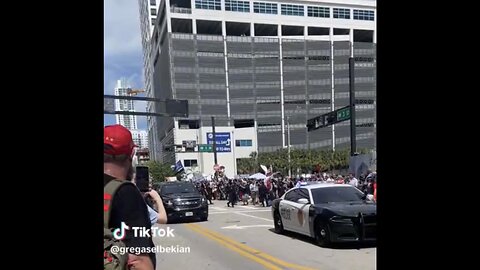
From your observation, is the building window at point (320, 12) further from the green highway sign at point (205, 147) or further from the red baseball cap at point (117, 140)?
the red baseball cap at point (117, 140)

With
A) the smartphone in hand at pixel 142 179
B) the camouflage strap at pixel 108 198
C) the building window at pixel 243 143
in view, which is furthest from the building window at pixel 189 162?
the camouflage strap at pixel 108 198

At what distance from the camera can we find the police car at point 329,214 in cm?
747

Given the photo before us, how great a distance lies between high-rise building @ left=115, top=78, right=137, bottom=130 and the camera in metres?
3.00

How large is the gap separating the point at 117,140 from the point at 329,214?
5.83m

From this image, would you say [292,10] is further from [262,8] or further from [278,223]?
[278,223]

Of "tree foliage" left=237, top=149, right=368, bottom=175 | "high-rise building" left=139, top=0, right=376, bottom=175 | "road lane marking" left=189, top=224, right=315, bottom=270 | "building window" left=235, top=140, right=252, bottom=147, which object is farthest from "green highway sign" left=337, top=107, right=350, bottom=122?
"road lane marking" left=189, top=224, right=315, bottom=270

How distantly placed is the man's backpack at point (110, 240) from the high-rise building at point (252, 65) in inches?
104
